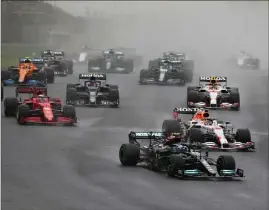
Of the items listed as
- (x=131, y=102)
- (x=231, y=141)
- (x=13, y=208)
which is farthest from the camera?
(x=131, y=102)

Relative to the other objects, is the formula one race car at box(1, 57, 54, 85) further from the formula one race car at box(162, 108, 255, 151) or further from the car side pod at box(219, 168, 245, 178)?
the car side pod at box(219, 168, 245, 178)

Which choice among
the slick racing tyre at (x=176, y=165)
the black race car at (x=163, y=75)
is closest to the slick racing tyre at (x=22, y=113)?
the slick racing tyre at (x=176, y=165)

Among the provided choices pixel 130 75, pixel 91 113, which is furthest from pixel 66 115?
pixel 130 75

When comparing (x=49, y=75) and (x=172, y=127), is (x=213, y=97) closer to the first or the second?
(x=172, y=127)

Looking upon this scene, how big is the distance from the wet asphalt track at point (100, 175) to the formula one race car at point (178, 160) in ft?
1.17

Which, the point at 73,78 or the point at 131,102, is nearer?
the point at 131,102

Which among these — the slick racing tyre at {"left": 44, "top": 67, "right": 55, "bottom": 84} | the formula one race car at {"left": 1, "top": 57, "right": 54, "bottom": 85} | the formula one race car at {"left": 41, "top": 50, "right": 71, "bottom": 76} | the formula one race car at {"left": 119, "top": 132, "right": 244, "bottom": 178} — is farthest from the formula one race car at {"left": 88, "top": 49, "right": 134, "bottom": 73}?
the formula one race car at {"left": 119, "top": 132, "right": 244, "bottom": 178}

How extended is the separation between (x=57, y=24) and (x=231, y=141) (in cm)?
8489

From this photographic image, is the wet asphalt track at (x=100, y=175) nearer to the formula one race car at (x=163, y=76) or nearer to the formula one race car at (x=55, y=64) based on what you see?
the formula one race car at (x=163, y=76)

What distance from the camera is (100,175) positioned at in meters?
22.3

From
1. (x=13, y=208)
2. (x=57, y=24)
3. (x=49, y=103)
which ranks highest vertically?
(x=57, y=24)

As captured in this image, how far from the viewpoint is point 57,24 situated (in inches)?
4377

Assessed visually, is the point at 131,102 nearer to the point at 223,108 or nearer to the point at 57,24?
the point at 223,108

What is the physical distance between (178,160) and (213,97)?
61.7 ft
